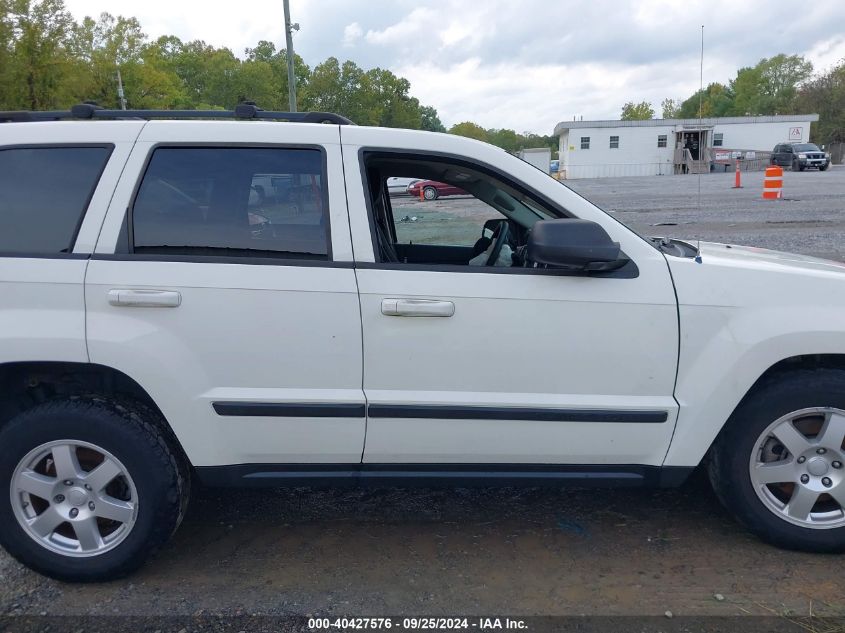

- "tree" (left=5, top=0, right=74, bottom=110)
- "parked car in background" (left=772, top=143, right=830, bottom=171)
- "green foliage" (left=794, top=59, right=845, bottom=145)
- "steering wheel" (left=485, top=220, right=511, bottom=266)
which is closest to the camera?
"steering wheel" (left=485, top=220, right=511, bottom=266)

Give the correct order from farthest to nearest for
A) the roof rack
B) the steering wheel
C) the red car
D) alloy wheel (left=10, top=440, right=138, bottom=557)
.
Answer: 1. the red car
2. the steering wheel
3. the roof rack
4. alloy wheel (left=10, top=440, right=138, bottom=557)

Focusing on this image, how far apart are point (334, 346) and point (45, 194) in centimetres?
136

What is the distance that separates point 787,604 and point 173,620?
2.36 m

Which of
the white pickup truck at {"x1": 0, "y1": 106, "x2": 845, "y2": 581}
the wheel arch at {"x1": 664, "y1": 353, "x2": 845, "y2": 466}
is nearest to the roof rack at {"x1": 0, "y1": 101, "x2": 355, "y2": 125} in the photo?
the white pickup truck at {"x1": 0, "y1": 106, "x2": 845, "y2": 581}

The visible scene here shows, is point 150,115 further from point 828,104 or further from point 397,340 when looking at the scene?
point 828,104

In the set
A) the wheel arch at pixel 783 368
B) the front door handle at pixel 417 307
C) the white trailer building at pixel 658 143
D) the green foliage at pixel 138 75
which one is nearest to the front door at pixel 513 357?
the front door handle at pixel 417 307

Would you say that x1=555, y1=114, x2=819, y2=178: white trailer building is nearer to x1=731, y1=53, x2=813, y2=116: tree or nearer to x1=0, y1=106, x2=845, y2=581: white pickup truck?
x1=731, y1=53, x2=813, y2=116: tree

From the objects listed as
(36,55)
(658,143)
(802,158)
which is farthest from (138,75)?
(802,158)

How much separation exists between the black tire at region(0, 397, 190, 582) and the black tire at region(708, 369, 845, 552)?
2.29 m

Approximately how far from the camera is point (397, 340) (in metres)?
2.71

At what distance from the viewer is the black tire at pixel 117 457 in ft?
8.95

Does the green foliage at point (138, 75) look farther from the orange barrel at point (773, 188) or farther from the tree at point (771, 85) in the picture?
the tree at point (771, 85)

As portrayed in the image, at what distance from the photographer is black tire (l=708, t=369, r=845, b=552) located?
277 centimetres

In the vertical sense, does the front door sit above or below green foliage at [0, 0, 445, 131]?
below
